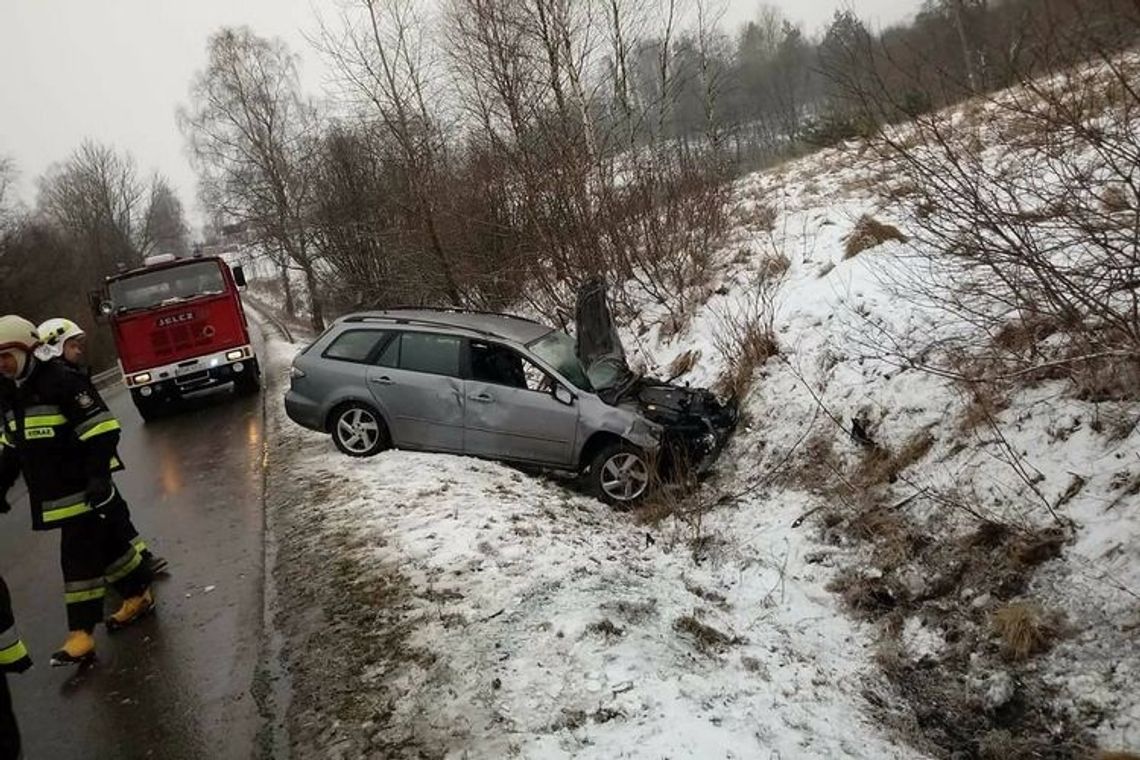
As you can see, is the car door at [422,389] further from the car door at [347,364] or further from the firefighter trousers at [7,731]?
the firefighter trousers at [7,731]

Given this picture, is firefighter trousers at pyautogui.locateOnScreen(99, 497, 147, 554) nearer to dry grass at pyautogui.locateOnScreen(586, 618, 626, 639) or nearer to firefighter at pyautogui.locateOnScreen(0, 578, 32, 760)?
firefighter at pyautogui.locateOnScreen(0, 578, 32, 760)

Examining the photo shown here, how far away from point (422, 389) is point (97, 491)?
367 centimetres

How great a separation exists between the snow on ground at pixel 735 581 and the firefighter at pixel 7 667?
144 cm

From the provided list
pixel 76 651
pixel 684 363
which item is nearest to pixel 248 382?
pixel 684 363

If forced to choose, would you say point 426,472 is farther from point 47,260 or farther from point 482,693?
point 47,260

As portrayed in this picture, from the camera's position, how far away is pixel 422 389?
7.91 metres

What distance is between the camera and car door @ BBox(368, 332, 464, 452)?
786 cm

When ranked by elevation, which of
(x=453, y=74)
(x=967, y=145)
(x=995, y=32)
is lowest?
(x=967, y=145)

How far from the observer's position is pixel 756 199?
1658cm

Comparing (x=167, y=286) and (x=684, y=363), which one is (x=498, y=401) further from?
(x=167, y=286)

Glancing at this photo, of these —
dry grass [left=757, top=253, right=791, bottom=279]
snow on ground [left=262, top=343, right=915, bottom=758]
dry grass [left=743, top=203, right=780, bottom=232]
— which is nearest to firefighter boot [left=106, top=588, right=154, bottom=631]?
Answer: snow on ground [left=262, top=343, right=915, bottom=758]

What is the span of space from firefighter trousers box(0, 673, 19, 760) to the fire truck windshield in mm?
10969

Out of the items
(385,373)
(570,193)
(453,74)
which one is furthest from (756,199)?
(385,373)

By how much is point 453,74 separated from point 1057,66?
1492cm
